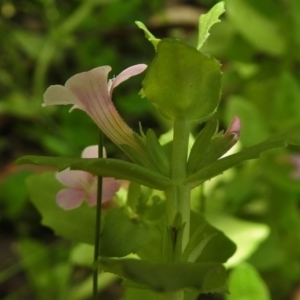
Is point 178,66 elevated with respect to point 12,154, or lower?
elevated

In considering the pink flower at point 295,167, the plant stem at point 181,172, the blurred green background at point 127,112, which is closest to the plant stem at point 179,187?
the plant stem at point 181,172

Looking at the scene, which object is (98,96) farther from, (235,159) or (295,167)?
(295,167)

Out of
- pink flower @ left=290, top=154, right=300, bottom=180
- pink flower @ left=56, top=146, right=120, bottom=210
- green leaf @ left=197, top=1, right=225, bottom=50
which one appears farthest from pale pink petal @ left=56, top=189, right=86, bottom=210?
pink flower @ left=290, top=154, right=300, bottom=180

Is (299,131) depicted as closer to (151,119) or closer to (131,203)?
(131,203)

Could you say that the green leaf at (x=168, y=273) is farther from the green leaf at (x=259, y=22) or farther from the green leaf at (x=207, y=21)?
the green leaf at (x=259, y=22)

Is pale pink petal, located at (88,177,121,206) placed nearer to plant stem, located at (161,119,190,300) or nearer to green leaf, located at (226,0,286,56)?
plant stem, located at (161,119,190,300)

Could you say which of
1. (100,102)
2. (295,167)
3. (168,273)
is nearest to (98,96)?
(100,102)

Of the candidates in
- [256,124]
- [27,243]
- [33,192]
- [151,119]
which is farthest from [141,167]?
[151,119]
